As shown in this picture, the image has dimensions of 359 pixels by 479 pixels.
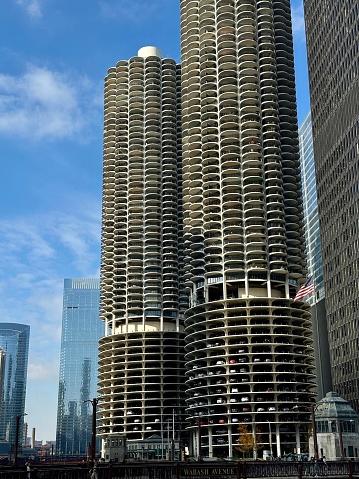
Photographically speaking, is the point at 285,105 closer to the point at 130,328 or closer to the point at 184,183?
the point at 184,183

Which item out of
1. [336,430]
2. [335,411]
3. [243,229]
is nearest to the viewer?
[336,430]

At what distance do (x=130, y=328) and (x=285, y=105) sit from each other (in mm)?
78019

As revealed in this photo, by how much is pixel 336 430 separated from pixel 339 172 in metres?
88.1

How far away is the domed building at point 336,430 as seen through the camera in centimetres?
8750

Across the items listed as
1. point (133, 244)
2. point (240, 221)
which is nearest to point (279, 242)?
point (240, 221)

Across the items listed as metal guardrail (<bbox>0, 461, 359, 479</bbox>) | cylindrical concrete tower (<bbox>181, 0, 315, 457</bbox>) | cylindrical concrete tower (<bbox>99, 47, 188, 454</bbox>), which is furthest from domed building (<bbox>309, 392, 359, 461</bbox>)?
cylindrical concrete tower (<bbox>99, 47, 188, 454</bbox>)

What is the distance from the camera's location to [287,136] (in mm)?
171125

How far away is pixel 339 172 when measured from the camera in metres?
164

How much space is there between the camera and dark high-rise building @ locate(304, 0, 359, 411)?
15312cm

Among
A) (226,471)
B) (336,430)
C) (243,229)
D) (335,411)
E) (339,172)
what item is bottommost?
(226,471)

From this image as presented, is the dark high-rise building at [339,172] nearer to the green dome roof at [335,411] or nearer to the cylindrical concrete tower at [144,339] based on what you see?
the cylindrical concrete tower at [144,339]

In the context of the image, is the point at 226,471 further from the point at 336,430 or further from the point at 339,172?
the point at 339,172

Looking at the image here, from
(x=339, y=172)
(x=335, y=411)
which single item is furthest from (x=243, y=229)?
(x=335, y=411)

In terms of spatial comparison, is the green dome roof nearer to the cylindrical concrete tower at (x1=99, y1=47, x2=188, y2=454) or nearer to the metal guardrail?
the metal guardrail
